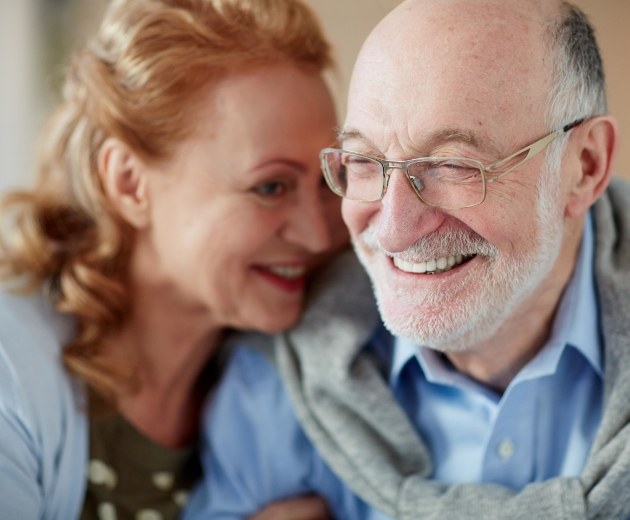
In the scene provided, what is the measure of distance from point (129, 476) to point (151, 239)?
0.51 metres

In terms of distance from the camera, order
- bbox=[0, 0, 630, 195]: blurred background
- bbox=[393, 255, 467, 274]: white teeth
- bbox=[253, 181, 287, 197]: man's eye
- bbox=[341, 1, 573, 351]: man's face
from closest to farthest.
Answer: bbox=[341, 1, 573, 351]: man's face, bbox=[393, 255, 467, 274]: white teeth, bbox=[253, 181, 287, 197]: man's eye, bbox=[0, 0, 630, 195]: blurred background

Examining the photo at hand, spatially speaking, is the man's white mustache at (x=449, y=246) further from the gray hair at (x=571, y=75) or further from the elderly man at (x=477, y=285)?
the gray hair at (x=571, y=75)

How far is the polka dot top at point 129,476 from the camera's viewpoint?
169cm

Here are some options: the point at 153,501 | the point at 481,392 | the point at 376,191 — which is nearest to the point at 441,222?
the point at 376,191

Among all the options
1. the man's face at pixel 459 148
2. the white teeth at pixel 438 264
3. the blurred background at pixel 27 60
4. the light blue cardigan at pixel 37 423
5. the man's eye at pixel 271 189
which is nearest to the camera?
the man's face at pixel 459 148

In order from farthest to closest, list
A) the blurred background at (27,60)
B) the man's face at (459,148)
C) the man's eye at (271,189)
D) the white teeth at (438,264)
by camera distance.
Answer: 1. the blurred background at (27,60)
2. the man's eye at (271,189)
3. the white teeth at (438,264)
4. the man's face at (459,148)

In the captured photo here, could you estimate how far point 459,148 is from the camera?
1.20 metres

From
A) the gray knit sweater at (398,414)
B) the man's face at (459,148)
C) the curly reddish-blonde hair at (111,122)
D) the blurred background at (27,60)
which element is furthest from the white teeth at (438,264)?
the blurred background at (27,60)

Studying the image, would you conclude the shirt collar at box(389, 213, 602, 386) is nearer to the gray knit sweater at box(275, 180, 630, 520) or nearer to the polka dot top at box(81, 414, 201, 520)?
the gray knit sweater at box(275, 180, 630, 520)

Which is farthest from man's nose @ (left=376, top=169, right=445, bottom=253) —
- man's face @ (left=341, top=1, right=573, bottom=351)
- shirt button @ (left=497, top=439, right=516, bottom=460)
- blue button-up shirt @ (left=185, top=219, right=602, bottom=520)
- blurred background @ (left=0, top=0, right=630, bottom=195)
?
blurred background @ (left=0, top=0, right=630, bottom=195)

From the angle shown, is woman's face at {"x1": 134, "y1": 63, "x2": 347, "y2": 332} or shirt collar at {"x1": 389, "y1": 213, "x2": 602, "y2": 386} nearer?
shirt collar at {"x1": 389, "y1": 213, "x2": 602, "y2": 386}

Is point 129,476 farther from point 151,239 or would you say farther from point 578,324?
point 578,324

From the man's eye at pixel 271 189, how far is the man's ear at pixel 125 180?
0.80 feet

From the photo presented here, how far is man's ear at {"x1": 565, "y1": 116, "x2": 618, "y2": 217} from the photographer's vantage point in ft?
4.26
